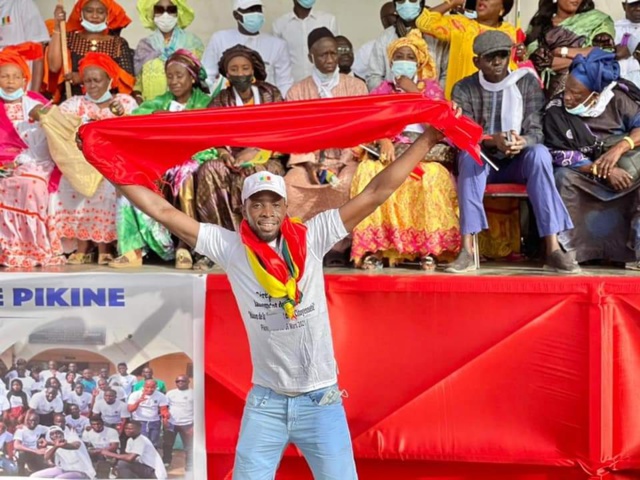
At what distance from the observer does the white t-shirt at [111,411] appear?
505 cm

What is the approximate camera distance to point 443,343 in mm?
4992

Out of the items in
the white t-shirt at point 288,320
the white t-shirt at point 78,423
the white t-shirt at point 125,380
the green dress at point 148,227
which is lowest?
the white t-shirt at point 78,423

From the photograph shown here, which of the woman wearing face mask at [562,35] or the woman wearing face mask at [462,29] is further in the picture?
the woman wearing face mask at [462,29]

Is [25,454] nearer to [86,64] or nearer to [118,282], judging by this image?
[118,282]

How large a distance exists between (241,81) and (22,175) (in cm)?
156

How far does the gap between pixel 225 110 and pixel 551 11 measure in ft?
11.7

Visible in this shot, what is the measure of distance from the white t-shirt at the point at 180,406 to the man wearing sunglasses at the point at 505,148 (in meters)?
1.64

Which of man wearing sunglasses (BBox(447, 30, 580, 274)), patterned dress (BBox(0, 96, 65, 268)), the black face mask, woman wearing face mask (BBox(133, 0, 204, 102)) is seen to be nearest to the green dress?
patterned dress (BBox(0, 96, 65, 268))

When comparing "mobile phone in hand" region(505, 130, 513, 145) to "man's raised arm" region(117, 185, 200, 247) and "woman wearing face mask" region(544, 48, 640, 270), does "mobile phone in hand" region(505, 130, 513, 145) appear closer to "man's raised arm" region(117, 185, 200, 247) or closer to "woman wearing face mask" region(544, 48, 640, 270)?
"woman wearing face mask" region(544, 48, 640, 270)

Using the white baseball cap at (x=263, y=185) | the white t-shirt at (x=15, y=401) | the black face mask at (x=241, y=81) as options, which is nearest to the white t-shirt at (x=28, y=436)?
the white t-shirt at (x=15, y=401)

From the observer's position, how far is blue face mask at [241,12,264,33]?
287 inches

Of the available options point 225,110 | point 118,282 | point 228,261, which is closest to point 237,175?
point 118,282

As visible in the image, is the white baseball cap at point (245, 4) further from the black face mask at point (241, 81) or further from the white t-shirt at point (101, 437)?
the white t-shirt at point (101, 437)

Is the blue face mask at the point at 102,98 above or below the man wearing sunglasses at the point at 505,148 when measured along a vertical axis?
above
